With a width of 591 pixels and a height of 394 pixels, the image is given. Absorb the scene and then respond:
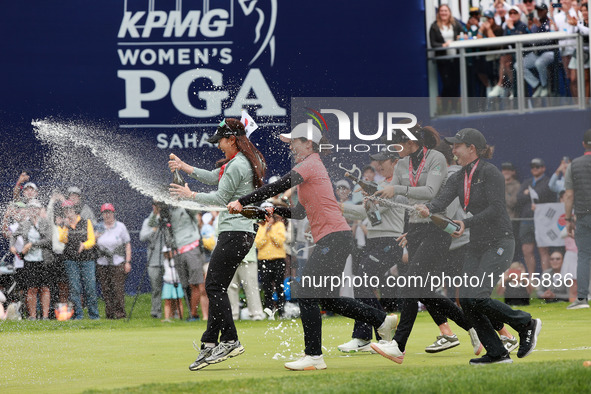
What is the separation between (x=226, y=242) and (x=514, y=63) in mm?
10258

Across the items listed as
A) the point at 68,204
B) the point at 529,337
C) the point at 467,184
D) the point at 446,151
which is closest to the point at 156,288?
the point at 68,204

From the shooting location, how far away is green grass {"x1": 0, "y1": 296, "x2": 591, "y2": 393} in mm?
7133

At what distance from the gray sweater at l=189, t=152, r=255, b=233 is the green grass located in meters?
1.22

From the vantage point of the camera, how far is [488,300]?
8445 millimetres

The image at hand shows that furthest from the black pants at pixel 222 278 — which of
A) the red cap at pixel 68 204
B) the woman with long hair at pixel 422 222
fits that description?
the red cap at pixel 68 204

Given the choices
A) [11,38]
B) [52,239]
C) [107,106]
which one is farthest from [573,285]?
[11,38]

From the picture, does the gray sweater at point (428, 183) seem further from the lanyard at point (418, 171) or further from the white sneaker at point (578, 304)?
the white sneaker at point (578, 304)

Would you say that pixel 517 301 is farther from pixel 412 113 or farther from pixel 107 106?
pixel 107 106

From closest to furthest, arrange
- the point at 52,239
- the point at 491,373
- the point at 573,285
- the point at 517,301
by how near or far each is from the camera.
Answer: the point at 491,373 → the point at 517,301 → the point at 573,285 → the point at 52,239

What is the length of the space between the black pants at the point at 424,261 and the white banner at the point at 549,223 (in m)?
3.66

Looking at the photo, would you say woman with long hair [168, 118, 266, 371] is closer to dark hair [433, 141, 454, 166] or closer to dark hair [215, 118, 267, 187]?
dark hair [215, 118, 267, 187]

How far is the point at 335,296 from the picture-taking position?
8.59 metres

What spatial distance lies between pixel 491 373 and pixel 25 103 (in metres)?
12.6

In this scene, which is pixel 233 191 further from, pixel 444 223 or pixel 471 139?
pixel 471 139
